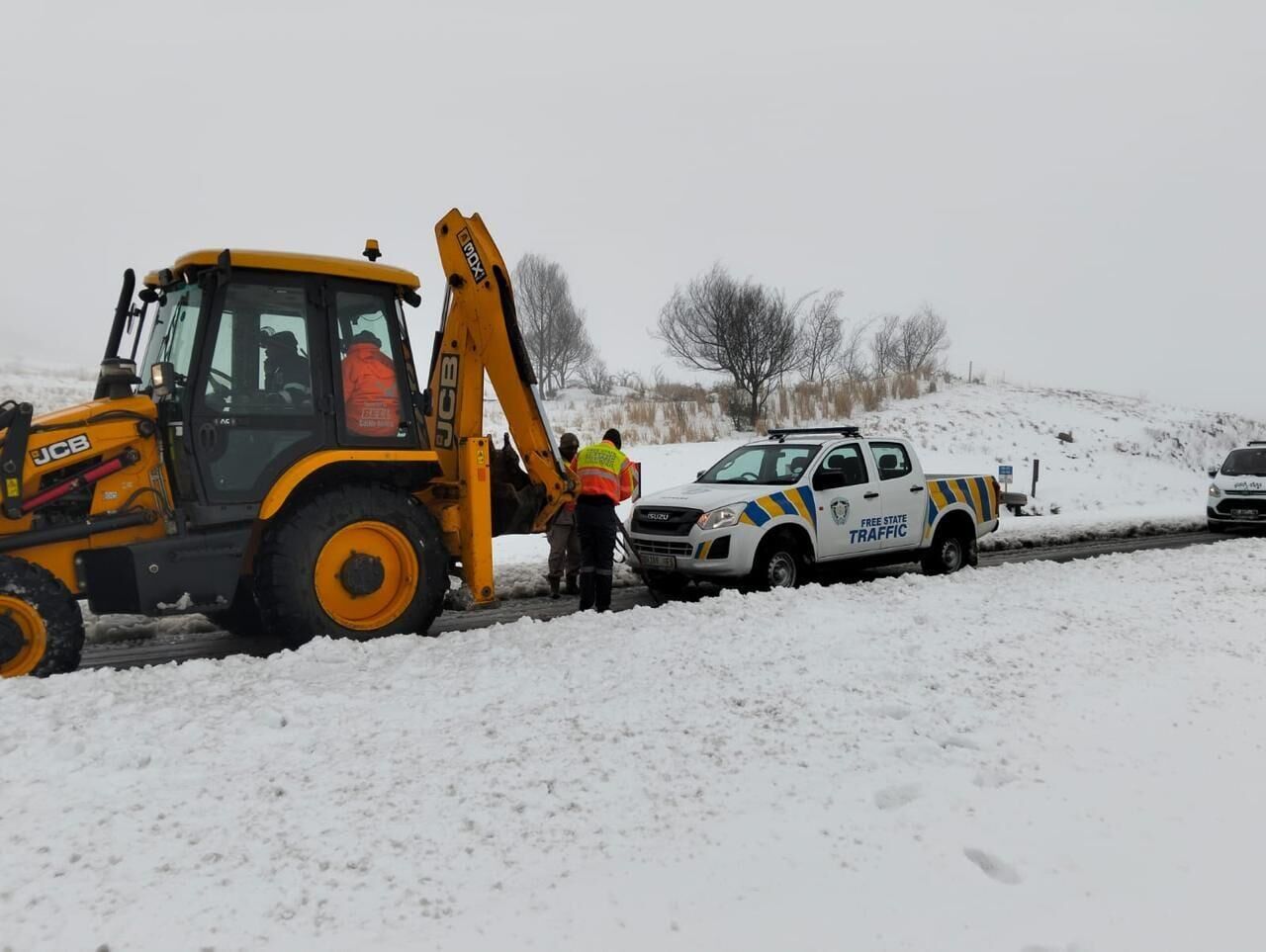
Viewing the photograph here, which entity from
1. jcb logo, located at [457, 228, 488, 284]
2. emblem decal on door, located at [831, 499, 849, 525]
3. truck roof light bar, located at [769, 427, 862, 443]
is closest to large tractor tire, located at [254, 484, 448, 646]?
jcb logo, located at [457, 228, 488, 284]

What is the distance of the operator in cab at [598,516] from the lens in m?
8.09

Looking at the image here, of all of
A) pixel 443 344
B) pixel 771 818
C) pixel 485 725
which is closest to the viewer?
pixel 771 818

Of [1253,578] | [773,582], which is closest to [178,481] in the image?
[773,582]

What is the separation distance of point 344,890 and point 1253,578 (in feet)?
32.4

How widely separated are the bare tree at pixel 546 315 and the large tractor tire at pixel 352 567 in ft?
118

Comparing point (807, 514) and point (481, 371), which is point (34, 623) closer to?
point (481, 371)

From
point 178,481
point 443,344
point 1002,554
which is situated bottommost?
point 1002,554

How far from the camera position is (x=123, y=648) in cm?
709

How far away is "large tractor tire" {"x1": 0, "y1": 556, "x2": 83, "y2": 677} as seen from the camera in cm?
498

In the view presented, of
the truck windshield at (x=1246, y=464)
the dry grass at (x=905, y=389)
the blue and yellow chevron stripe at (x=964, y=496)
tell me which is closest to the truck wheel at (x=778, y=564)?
the blue and yellow chevron stripe at (x=964, y=496)

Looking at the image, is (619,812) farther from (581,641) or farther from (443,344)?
(443,344)

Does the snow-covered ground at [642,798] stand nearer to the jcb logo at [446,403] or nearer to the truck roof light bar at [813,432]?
the jcb logo at [446,403]

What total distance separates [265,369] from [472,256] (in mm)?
2029

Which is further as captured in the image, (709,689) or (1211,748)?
(709,689)
